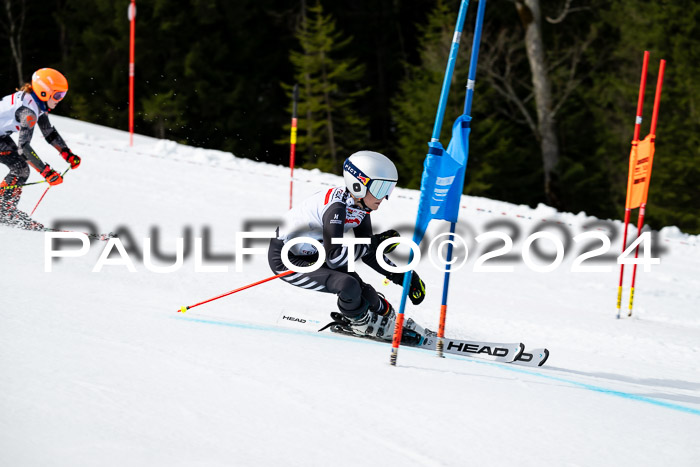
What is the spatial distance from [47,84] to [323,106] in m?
18.4

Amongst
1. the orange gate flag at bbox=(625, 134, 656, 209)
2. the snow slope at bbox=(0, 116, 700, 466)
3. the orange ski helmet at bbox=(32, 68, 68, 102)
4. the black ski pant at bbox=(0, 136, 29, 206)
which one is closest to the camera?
the snow slope at bbox=(0, 116, 700, 466)

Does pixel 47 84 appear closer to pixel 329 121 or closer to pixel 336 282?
pixel 336 282

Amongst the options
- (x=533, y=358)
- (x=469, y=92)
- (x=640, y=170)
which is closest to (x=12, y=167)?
(x=469, y=92)

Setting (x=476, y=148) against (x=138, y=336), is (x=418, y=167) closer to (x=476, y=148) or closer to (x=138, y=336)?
(x=476, y=148)

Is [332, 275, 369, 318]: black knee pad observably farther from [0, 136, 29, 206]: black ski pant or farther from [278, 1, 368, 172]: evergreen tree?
[278, 1, 368, 172]: evergreen tree

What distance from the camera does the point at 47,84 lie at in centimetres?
741

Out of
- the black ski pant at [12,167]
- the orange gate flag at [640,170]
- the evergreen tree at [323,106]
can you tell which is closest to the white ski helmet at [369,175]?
the orange gate flag at [640,170]

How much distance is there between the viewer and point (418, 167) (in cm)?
2464

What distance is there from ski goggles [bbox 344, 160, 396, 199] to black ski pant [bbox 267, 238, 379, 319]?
60cm

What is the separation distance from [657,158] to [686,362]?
17.9 metres

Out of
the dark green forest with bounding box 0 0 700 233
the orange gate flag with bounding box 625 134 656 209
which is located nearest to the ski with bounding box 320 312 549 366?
the orange gate flag with bounding box 625 134 656 209

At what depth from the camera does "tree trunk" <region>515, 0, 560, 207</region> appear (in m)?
19.3

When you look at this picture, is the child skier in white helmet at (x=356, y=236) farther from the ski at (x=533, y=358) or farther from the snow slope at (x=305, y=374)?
the ski at (x=533, y=358)

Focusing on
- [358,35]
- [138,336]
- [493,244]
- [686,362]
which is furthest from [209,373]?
[358,35]
